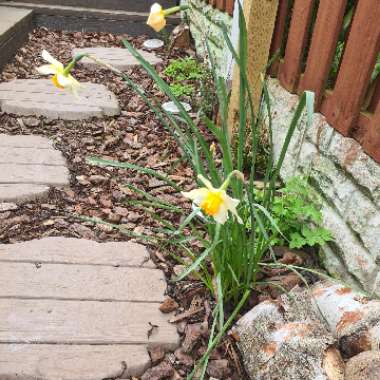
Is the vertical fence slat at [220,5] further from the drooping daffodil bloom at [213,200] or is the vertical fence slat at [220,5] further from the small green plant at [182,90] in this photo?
the drooping daffodil bloom at [213,200]

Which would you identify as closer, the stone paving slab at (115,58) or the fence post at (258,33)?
the fence post at (258,33)

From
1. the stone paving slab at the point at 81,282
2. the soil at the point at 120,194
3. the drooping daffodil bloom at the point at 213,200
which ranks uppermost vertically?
the drooping daffodil bloom at the point at 213,200

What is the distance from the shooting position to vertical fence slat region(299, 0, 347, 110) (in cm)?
180

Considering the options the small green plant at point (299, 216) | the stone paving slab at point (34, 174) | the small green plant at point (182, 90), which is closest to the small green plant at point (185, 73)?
the small green plant at point (182, 90)

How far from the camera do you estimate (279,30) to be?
2357 millimetres

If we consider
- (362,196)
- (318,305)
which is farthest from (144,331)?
(362,196)

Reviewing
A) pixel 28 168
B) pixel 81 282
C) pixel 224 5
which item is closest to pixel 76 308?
pixel 81 282

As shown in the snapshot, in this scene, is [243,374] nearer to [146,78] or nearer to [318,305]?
[318,305]

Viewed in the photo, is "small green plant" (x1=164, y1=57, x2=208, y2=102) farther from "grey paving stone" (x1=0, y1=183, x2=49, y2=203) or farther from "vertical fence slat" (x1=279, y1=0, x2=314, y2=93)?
"grey paving stone" (x1=0, y1=183, x2=49, y2=203)

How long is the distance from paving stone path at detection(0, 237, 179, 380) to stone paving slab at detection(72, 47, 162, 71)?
2288 millimetres

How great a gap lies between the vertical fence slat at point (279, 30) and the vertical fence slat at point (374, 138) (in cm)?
90

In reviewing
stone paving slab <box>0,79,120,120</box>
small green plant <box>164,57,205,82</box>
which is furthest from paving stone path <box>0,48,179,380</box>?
small green plant <box>164,57,205,82</box>

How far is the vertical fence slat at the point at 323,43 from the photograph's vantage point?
70.9 inches

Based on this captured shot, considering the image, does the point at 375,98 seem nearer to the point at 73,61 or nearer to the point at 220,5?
the point at 73,61
